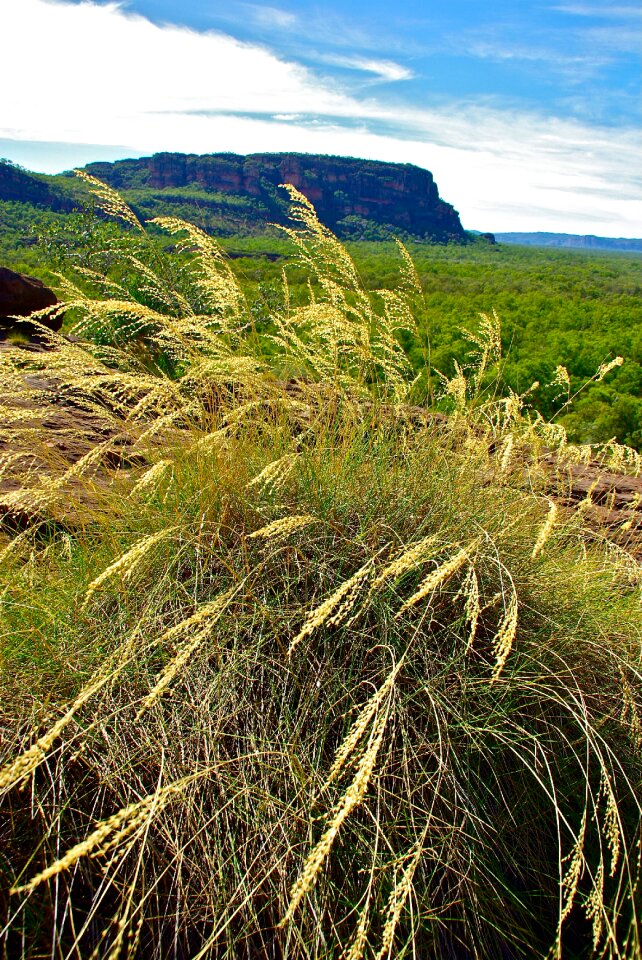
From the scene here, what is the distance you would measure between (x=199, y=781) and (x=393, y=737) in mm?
507

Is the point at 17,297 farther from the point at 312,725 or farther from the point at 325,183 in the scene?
the point at 325,183

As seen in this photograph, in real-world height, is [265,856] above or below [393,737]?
below

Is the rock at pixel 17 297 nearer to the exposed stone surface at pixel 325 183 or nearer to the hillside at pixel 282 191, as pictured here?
the hillside at pixel 282 191

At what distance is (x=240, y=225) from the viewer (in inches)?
2152

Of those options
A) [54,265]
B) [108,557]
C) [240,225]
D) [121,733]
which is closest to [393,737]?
[121,733]

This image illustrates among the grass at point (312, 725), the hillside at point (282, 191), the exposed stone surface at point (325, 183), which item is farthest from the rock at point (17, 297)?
the exposed stone surface at point (325, 183)

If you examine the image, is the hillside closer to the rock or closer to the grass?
the rock

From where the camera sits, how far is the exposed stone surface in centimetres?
9094

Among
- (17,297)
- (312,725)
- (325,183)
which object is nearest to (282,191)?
(325,183)

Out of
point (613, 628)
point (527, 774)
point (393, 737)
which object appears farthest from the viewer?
point (613, 628)

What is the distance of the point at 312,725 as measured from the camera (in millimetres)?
1677

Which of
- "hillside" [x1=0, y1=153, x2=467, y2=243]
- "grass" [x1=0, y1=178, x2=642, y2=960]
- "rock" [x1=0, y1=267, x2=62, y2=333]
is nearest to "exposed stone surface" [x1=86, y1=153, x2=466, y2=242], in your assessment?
"hillside" [x1=0, y1=153, x2=467, y2=243]

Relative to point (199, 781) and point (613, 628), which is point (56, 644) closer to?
point (199, 781)

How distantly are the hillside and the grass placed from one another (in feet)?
183
